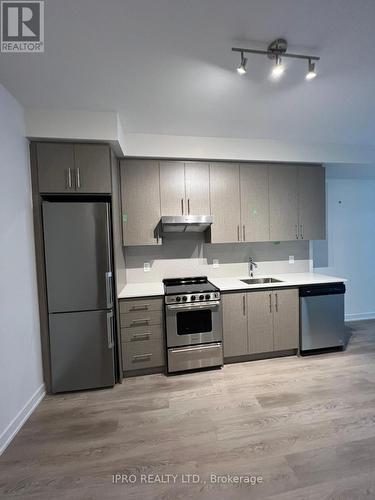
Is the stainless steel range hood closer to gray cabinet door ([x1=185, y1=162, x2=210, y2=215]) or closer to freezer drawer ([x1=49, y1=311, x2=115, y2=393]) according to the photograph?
gray cabinet door ([x1=185, y1=162, x2=210, y2=215])

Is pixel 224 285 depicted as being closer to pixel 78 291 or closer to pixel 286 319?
pixel 286 319

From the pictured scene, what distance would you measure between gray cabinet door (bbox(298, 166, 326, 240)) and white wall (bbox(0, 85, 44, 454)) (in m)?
3.29

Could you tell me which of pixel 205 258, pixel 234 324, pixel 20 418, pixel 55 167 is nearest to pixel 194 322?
pixel 234 324

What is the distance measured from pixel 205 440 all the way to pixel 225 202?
2.47 meters

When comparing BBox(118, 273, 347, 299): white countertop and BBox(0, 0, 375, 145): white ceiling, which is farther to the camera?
BBox(118, 273, 347, 299): white countertop

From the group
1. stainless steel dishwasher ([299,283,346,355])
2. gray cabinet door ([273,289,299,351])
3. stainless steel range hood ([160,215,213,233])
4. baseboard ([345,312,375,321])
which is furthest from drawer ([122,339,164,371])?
baseboard ([345,312,375,321])

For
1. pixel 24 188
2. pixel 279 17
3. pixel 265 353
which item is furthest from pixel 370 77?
pixel 24 188

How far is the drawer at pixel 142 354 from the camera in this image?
2.47 m

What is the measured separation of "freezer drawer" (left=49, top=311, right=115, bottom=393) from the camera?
7.41 feet

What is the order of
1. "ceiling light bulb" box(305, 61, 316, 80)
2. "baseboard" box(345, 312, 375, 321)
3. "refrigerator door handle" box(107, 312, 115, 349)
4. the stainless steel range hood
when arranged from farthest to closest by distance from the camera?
1. "baseboard" box(345, 312, 375, 321)
2. the stainless steel range hood
3. "refrigerator door handle" box(107, 312, 115, 349)
4. "ceiling light bulb" box(305, 61, 316, 80)

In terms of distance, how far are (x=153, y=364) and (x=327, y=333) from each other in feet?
7.31

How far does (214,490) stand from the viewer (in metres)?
1.35

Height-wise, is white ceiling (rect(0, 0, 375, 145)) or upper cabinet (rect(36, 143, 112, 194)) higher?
white ceiling (rect(0, 0, 375, 145))

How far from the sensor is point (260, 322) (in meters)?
2.77
